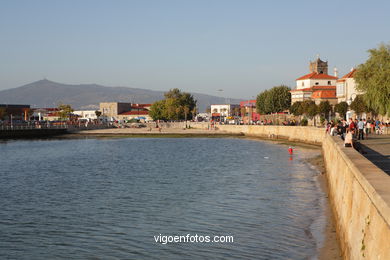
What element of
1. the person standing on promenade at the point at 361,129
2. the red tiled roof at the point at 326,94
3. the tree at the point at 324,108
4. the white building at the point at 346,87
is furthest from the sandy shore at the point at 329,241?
the red tiled roof at the point at 326,94

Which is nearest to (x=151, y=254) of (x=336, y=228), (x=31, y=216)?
(x=336, y=228)

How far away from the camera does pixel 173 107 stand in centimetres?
18462

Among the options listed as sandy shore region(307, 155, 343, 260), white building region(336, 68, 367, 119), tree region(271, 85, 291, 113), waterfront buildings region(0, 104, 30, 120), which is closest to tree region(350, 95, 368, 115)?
white building region(336, 68, 367, 119)

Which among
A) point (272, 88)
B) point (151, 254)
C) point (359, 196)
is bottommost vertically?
point (151, 254)

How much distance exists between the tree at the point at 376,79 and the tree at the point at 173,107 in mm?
115674

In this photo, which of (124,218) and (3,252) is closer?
(3,252)

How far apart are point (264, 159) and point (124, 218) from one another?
32.5m

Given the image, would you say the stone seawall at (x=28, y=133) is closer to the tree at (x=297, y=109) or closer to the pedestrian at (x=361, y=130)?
the tree at (x=297, y=109)

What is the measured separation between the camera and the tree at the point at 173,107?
A: 18450cm

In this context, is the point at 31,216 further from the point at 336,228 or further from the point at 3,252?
the point at 336,228

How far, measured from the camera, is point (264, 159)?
53.4 meters

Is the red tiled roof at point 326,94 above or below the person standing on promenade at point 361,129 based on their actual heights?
above

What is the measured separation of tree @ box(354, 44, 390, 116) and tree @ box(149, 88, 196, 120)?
116 meters

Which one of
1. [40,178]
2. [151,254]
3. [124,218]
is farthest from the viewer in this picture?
[40,178]
